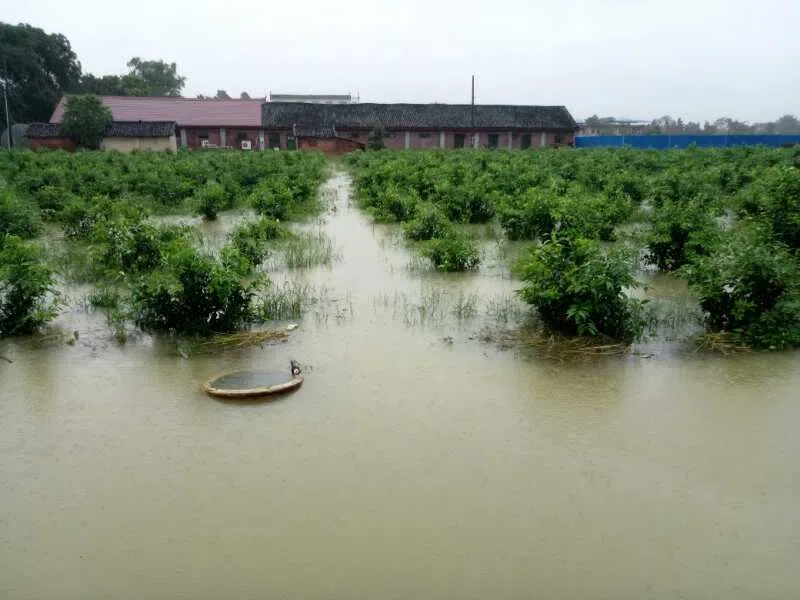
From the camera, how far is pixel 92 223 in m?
13.0

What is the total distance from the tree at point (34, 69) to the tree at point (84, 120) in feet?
23.0

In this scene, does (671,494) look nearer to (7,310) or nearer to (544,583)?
(544,583)

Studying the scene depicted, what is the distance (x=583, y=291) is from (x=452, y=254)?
10.9 ft

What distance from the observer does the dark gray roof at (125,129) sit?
3884cm

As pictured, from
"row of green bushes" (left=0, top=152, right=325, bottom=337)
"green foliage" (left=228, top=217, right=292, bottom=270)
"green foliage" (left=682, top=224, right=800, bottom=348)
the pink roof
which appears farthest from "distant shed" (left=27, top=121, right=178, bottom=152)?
"green foliage" (left=682, top=224, right=800, bottom=348)

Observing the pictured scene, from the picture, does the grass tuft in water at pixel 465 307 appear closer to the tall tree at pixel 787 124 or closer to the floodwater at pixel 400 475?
A: the floodwater at pixel 400 475

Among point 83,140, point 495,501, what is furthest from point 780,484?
point 83,140

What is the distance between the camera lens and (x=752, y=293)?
6930mm

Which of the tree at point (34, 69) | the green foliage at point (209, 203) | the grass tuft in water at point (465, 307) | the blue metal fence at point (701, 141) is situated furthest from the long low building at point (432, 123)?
the grass tuft in water at point (465, 307)

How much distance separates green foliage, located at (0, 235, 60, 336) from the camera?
7297 mm

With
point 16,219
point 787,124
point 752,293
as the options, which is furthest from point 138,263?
point 787,124

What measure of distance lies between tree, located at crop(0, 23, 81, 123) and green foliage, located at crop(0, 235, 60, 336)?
40729 mm

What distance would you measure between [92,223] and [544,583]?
1188 centimetres

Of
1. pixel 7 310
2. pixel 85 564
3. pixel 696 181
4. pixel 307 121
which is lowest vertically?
pixel 85 564
